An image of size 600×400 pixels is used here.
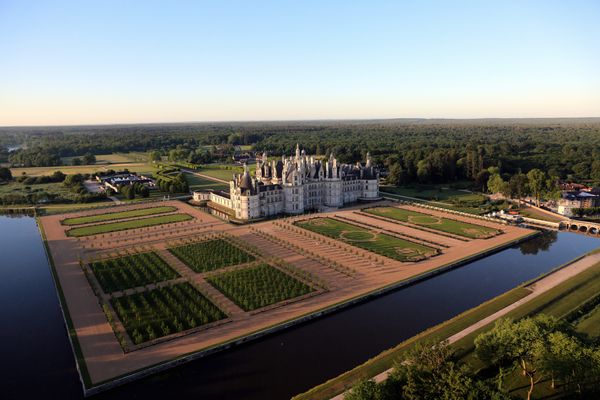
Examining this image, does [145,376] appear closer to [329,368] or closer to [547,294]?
[329,368]

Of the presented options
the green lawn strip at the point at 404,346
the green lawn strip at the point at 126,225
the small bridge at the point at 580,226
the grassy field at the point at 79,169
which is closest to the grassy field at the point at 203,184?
the grassy field at the point at 79,169

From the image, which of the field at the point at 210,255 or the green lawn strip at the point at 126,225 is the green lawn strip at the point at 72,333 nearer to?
the green lawn strip at the point at 126,225

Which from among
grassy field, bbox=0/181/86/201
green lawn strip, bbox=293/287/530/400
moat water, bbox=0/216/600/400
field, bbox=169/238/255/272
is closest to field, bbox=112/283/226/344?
moat water, bbox=0/216/600/400

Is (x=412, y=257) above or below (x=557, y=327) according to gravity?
below

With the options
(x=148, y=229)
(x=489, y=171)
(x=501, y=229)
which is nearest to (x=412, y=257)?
(x=501, y=229)

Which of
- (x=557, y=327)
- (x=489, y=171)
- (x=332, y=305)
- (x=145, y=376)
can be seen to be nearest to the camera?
(x=557, y=327)

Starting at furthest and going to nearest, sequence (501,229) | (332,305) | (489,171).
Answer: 1. (489,171)
2. (501,229)
3. (332,305)

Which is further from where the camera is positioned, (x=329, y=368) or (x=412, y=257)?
(x=412, y=257)

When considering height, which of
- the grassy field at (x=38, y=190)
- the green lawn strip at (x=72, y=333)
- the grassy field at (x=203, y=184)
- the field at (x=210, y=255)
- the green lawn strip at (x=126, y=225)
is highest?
the grassy field at (x=38, y=190)
